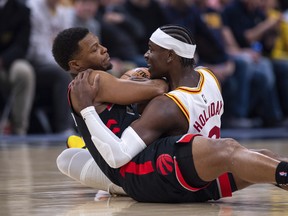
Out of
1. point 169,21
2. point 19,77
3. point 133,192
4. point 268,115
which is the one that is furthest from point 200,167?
point 268,115

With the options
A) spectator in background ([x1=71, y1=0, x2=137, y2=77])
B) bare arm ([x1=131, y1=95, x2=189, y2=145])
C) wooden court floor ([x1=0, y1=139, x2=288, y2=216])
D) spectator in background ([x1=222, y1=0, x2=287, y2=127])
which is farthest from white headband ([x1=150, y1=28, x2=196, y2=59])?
spectator in background ([x1=222, y1=0, x2=287, y2=127])

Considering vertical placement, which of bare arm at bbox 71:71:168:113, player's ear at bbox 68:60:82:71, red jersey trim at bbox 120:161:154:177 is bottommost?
red jersey trim at bbox 120:161:154:177

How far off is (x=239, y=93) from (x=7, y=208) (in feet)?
27.2

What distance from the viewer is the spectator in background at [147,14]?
12.4 meters

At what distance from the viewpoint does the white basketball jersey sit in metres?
5.09

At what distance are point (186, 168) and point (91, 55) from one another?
0.99 metres

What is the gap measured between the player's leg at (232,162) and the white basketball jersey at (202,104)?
22cm

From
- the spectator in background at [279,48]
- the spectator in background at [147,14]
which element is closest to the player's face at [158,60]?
the spectator in background at [147,14]

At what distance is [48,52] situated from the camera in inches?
451

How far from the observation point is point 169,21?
12.5 metres

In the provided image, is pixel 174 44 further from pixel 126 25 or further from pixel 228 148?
pixel 126 25

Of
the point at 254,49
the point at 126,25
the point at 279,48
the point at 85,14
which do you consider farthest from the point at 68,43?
the point at 279,48

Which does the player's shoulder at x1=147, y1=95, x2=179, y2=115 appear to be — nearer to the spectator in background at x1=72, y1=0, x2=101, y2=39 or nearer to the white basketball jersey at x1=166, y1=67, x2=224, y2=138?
the white basketball jersey at x1=166, y1=67, x2=224, y2=138

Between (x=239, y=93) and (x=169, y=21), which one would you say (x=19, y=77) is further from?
(x=239, y=93)
